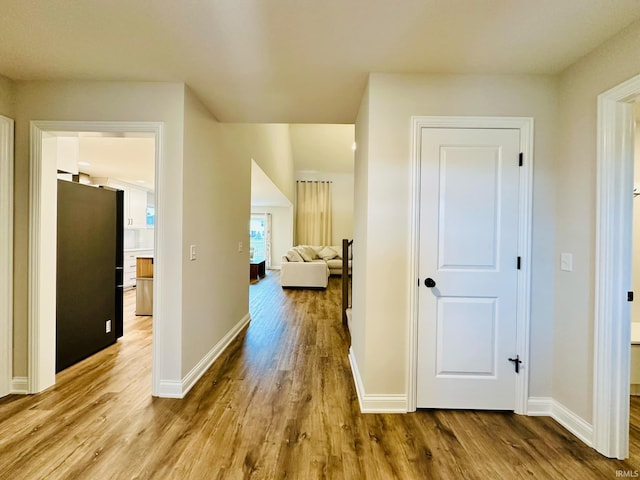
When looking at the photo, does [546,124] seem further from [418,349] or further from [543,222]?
[418,349]

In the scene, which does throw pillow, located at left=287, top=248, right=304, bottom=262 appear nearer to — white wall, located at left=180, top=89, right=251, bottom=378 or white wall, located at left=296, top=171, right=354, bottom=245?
white wall, located at left=180, top=89, right=251, bottom=378

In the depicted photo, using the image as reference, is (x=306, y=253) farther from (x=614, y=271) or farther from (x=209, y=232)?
(x=614, y=271)

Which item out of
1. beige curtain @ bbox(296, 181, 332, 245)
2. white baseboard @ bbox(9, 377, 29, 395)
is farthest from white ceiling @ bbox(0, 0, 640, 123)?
beige curtain @ bbox(296, 181, 332, 245)

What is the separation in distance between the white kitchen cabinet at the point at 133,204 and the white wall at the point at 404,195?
19.9 feet

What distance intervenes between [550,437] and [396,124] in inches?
87.5

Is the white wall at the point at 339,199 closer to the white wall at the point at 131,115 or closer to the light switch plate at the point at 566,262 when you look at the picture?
the white wall at the point at 131,115

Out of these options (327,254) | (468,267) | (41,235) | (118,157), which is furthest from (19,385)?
(327,254)

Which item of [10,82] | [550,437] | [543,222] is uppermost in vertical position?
Answer: [10,82]

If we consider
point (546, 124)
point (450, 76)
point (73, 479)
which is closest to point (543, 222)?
point (546, 124)

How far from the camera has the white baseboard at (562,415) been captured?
171 centimetres

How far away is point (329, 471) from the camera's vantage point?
1.45m

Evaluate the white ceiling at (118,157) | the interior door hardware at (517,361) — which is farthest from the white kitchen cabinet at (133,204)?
the interior door hardware at (517,361)

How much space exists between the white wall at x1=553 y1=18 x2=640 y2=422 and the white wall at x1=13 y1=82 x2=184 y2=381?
8.87 feet

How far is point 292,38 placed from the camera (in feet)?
5.37
